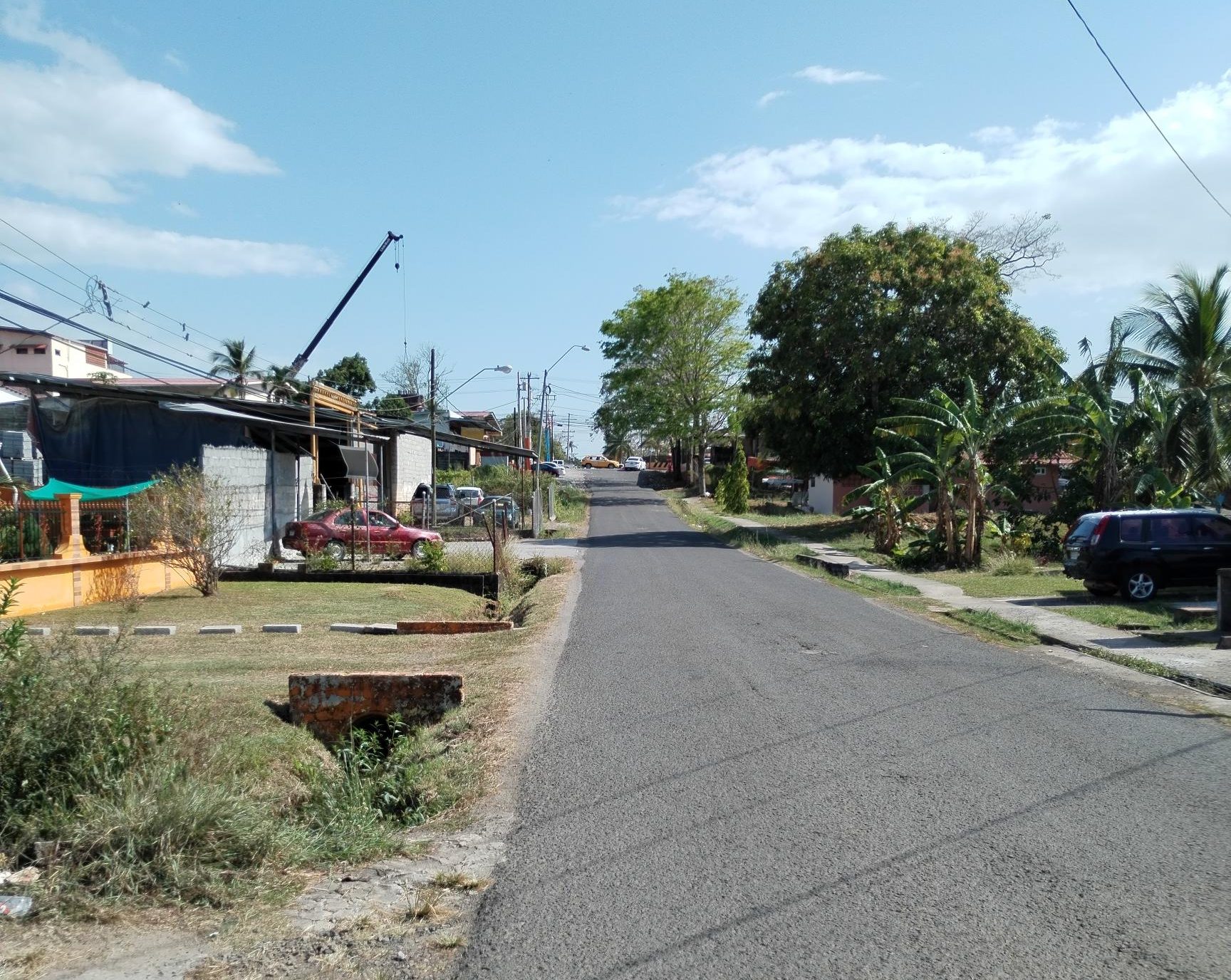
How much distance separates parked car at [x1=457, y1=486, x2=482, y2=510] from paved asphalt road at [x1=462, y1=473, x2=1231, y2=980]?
3378 cm

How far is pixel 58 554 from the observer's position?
1653 centimetres

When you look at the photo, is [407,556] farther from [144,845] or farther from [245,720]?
[144,845]

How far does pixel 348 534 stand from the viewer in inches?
1077

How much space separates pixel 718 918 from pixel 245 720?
5191mm

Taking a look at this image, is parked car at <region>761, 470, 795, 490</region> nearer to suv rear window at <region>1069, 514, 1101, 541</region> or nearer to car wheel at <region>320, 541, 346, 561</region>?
car wheel at <region>320, 541, 346, 561</region>

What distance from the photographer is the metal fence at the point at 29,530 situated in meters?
16.0

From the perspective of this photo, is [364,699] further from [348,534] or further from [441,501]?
[441,501]

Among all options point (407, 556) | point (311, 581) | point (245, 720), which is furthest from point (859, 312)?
point (245, 720)

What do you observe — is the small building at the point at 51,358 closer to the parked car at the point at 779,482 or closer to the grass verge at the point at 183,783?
the parked car at the point at 779,482

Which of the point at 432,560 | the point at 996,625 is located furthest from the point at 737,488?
the point at 996,625

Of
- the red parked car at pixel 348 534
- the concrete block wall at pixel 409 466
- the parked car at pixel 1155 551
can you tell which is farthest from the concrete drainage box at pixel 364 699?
the concrete block wall at pixel 409 466

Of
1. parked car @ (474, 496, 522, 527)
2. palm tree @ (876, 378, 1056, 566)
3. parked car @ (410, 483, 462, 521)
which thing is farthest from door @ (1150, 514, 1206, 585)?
parked car @ (410, 483, 462, 521)

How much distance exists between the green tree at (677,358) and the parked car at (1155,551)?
153ft

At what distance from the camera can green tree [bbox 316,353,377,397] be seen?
78.9 m
